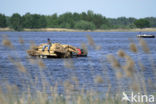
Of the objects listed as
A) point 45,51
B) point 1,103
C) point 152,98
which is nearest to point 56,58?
point 45,51

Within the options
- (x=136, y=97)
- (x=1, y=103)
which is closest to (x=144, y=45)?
(x=1, y=103)

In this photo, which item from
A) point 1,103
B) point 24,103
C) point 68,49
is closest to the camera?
point 1,103

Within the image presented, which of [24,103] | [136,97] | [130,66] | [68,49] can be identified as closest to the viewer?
[130,66]

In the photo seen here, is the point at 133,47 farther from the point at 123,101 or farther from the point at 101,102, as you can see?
the point at 123,101

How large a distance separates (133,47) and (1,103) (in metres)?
A: 3.50

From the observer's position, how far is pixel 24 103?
37.6 feet

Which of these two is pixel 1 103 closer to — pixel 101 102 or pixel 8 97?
pixel 8 97

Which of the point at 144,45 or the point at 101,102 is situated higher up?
the point at 144,45

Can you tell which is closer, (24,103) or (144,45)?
(144,45)

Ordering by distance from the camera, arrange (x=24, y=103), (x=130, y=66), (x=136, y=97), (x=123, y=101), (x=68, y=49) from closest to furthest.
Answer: (x=130, y=66) → (x=24, y=103) → (x=123, y=101) → (x=136, y=97) → (x=68, y=49)

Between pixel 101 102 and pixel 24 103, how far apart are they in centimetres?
206

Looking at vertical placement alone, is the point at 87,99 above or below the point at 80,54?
above

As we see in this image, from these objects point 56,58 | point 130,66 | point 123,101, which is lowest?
point 56,58

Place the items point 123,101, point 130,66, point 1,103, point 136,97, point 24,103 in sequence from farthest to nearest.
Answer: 1. point 136,97
2. point 123,101
3. point 24,103
4. point 1,103
5. point 130,66
